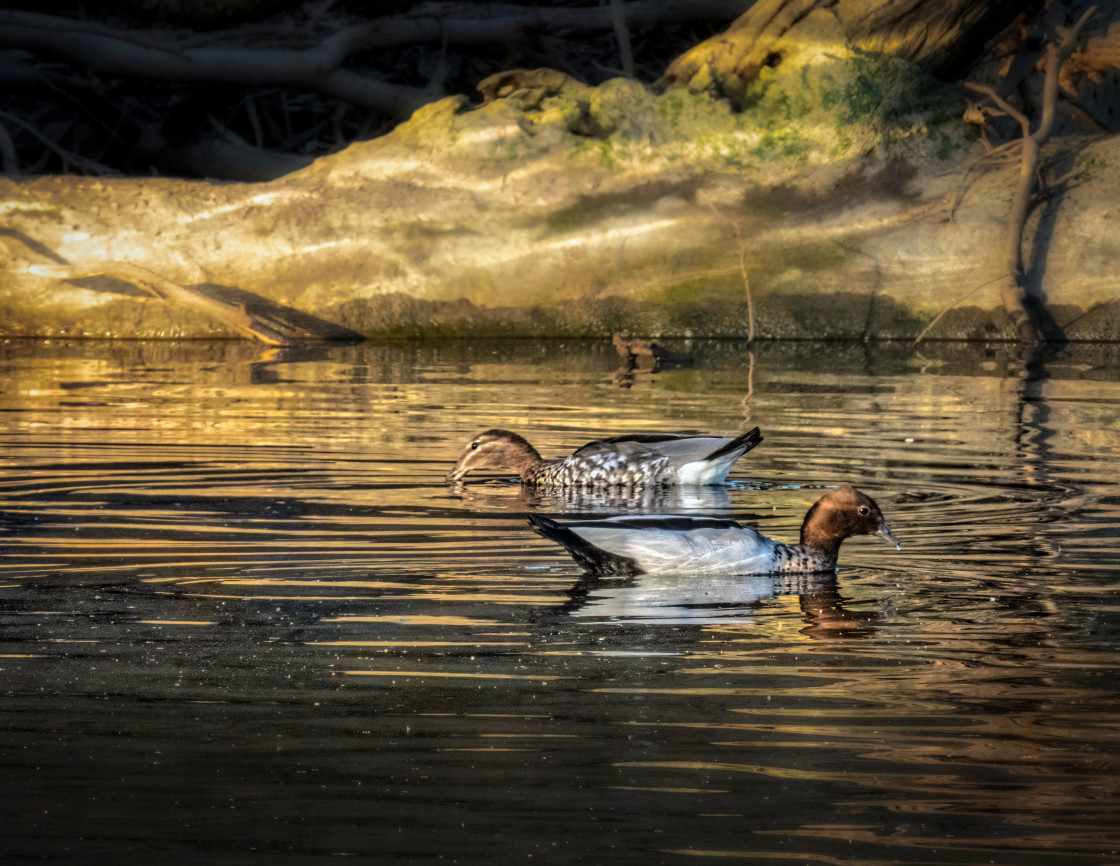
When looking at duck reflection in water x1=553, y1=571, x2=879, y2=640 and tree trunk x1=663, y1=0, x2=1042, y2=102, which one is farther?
tree trunk x1=663, y1=0, x2=1042, y2=102

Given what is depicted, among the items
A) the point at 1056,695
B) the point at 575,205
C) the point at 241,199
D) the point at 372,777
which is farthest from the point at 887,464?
the point at 241,199

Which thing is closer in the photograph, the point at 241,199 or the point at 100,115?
the point at 241,199

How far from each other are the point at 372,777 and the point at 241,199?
14.9 meters

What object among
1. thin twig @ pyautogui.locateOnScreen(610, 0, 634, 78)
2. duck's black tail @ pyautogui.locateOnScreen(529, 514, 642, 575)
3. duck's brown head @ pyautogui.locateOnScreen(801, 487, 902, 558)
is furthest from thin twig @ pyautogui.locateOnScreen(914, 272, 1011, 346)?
duck's black tail @ pyautogui.locateOnScreen(529, 514, 642, 575)

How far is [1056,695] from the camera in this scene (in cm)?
495

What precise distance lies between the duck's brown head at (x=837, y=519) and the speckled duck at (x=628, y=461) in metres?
2.28

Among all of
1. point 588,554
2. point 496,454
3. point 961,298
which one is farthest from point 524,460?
point 961,298

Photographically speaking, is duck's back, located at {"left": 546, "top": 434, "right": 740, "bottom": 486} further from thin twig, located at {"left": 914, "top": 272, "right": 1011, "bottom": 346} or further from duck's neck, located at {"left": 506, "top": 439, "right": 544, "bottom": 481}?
thin twig, located at {"left": 914, "top": 272, "right": 1011, "bottom": 346}

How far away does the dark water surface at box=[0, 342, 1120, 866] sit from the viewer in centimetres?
386

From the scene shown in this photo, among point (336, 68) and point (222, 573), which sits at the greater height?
point (336, 68)

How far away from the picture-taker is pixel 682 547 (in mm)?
6586

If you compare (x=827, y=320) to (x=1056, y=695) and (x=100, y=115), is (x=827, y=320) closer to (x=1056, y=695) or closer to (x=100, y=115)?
(x=100, y=115)

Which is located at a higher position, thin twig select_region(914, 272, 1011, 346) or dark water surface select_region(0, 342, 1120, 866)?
thin twig select_region(914, 272, 1011, 346)

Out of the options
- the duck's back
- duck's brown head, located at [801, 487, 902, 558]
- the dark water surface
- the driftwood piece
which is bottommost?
the dark water surface
